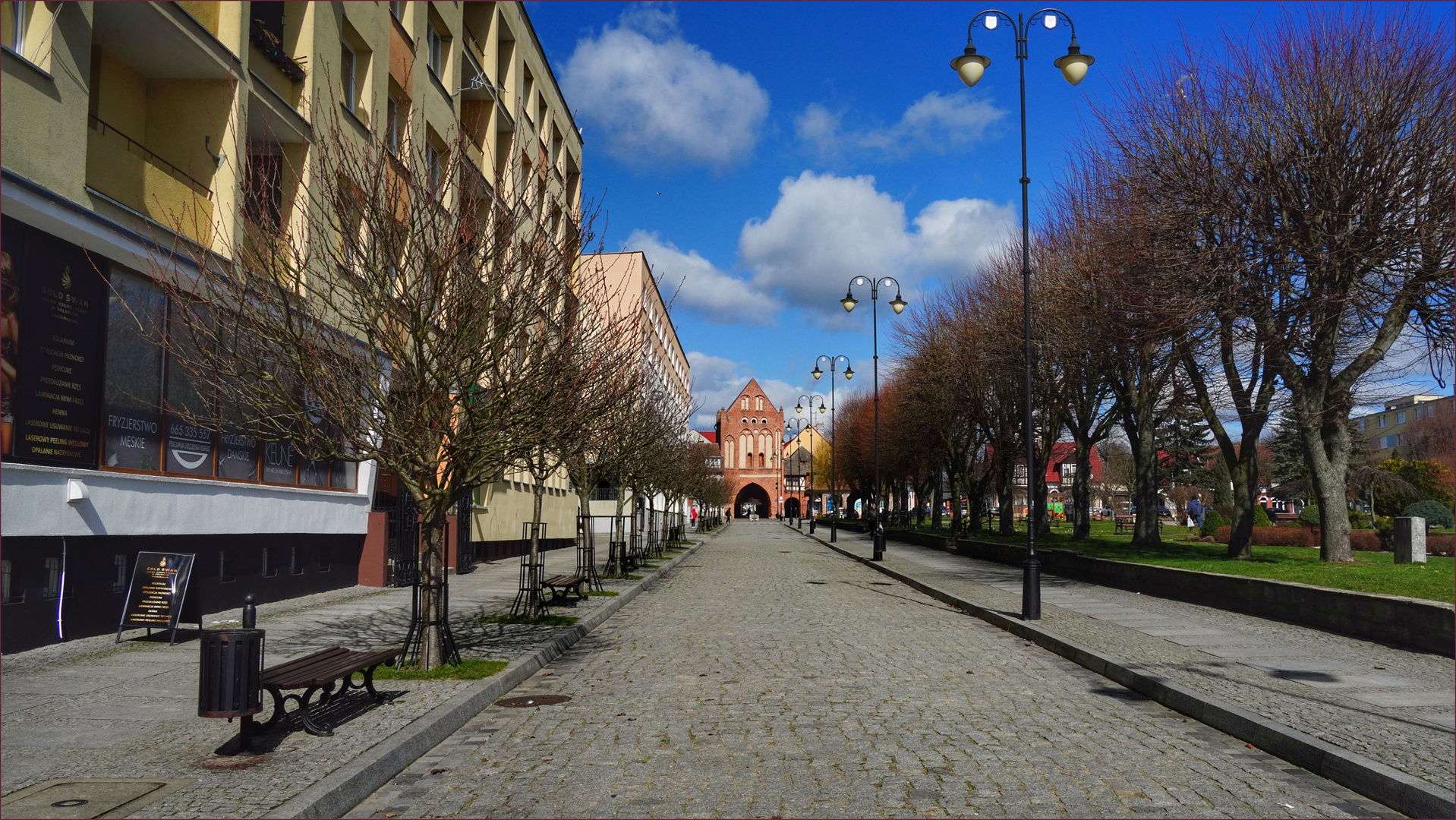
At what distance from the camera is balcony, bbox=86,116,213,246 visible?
11992 millimetres

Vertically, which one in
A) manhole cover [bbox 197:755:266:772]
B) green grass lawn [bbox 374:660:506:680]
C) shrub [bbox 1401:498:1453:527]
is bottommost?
green grass lawn [bbox 374:660:506:680]

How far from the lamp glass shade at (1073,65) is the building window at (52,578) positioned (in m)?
14.0

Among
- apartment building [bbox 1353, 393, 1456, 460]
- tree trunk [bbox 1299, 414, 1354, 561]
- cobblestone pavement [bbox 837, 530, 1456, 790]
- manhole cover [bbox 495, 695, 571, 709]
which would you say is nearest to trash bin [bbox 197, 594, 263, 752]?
manhole cover [bbox 495, 695, 571, 709]

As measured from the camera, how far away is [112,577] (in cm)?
1145

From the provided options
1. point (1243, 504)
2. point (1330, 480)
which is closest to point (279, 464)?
point (1330, 480)

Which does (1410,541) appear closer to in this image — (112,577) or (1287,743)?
(1287,743)

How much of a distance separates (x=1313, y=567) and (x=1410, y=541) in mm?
2935

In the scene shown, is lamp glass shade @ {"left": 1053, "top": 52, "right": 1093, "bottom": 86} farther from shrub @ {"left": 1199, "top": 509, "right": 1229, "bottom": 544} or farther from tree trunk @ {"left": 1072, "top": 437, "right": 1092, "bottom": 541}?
shrub @ {"left": 1199, "top": 509, "right": 1229, "bottom": 544}

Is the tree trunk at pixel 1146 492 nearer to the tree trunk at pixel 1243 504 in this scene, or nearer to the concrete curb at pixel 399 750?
the tree trunk at pixel 1243 504

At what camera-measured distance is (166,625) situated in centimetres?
1088

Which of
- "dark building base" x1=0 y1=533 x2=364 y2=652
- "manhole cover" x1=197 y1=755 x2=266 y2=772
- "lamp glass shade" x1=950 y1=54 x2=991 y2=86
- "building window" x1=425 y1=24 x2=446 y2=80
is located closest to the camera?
"manhole cover" x1=197 y1=755 x2=266 y2=772

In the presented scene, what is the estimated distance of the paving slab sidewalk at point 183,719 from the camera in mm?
5426

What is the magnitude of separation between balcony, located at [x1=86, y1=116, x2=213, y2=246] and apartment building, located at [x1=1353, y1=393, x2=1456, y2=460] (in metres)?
58.1

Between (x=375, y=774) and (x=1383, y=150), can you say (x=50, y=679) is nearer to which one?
(x=375, y=774)
